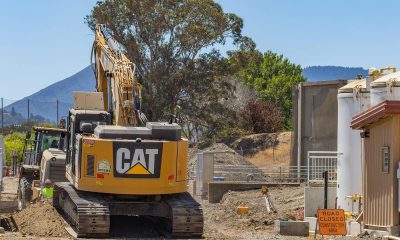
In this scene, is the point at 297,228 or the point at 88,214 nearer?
the point at 88,214

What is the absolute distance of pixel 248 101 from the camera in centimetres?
8969

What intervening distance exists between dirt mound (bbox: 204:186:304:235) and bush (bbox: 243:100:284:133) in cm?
4179

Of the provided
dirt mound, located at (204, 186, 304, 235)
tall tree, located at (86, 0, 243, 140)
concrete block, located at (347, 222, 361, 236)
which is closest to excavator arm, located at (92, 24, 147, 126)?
dirt mound, located at (204, 186, 304, 235)

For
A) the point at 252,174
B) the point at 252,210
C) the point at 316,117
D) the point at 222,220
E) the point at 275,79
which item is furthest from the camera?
the point at 275,79

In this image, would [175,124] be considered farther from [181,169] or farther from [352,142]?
[352,142]

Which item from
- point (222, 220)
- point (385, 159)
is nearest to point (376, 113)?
point (385, 159)

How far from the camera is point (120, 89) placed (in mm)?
26344

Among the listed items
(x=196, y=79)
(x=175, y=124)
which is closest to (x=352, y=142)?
(x=175, y=124)

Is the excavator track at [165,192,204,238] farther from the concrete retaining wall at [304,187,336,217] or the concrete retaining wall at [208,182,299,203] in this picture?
the concrete retaining wall at [208,182,299,203]

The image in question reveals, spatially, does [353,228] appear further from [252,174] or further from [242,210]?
[252,174]

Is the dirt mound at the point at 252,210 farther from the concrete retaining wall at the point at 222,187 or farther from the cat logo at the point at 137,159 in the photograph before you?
the cat logo at the point at 137,159

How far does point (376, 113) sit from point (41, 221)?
959 cm

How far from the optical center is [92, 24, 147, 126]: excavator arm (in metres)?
26.1

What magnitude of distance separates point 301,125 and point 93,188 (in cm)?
2532
